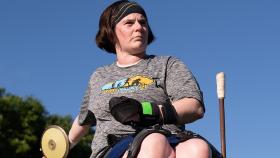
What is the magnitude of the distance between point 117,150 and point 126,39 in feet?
3.77

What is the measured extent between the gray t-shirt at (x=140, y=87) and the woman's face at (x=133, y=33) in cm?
13

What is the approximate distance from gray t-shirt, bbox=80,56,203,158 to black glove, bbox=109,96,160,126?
358 millimetres

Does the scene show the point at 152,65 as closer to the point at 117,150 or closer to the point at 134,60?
the point at 134,60

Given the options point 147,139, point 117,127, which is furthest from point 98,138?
point 147,139

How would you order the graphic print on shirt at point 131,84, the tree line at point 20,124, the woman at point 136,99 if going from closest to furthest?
the woman at point 136,99 → the graphic print on shirt at point 131,84 → the tree line at point 20,124

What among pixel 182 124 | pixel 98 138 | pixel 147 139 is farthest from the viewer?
pixel 98 138

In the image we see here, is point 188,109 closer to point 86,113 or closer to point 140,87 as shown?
point 140,87

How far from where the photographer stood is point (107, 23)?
4594 millimetres

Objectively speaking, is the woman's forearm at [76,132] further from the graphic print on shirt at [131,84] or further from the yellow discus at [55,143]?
the graphic print on shirt at [131,84]

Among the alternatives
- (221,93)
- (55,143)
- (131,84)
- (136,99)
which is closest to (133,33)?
(131,84)

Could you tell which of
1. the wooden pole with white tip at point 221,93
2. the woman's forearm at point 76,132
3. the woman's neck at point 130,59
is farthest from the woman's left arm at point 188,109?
the wooden pole with white tip at point 221,93

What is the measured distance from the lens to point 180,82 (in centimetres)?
392

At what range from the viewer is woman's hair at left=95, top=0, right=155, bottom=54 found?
4477 mm

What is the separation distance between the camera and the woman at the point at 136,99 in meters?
3.35
